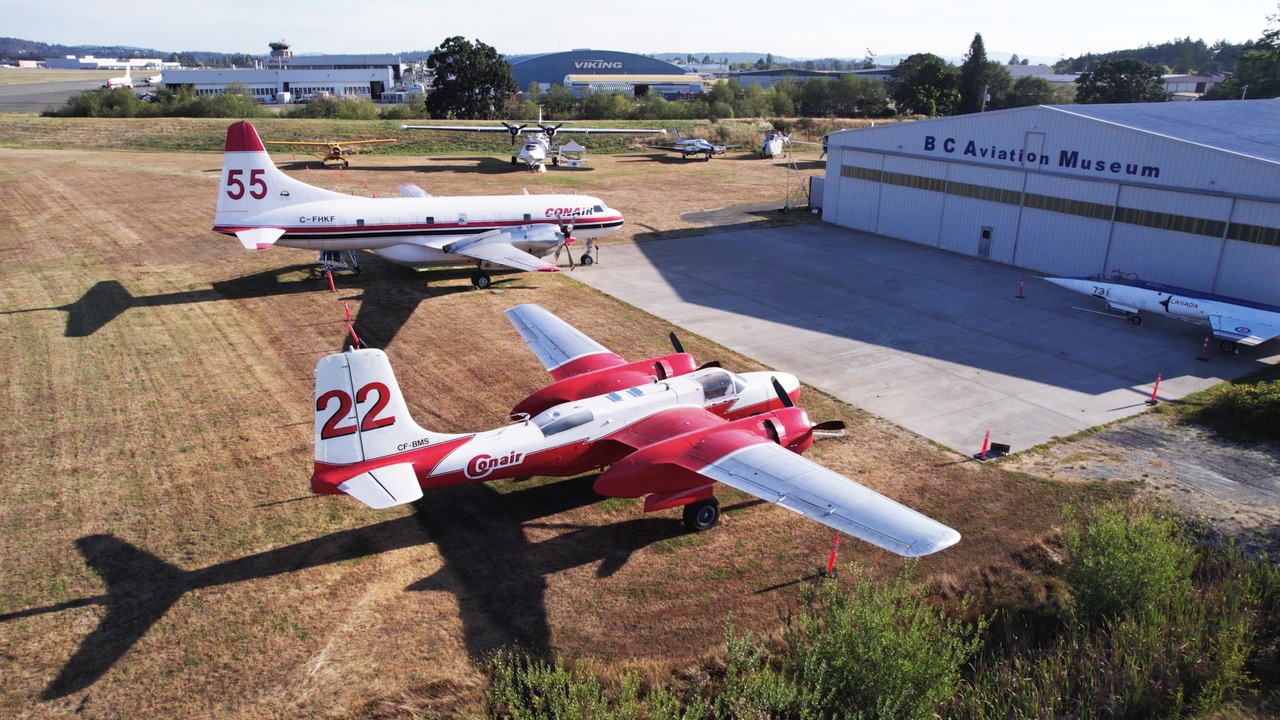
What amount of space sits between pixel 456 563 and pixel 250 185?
20.2 metres

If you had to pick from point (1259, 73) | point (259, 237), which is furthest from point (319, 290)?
point (1259, 73)

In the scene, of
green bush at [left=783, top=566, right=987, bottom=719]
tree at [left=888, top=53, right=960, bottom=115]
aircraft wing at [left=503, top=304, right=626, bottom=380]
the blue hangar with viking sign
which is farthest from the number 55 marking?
the blue hangar with viking sign

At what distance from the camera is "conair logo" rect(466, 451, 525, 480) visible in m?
14.8

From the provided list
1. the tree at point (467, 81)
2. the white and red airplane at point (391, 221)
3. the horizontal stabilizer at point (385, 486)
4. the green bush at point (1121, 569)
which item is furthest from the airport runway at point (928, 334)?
the tree at point (467, 81)

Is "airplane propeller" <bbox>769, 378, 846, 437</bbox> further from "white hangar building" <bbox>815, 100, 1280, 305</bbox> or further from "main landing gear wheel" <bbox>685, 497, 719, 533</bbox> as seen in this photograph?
"white hangar building" <bbox>815, 100, 1280, 305</bbox>

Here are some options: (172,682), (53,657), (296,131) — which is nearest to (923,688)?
(172,682)

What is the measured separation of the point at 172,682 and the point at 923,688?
1086 cm

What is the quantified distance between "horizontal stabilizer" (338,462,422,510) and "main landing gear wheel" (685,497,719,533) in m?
5.40

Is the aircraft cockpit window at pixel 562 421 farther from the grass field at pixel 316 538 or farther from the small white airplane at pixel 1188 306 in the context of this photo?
the small white airplane at pixel 1188 306

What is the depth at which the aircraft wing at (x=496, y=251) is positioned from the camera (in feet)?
95.1

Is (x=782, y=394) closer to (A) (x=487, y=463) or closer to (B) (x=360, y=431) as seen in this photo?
(A) (x=487, y=463)

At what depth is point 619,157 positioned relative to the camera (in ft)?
240

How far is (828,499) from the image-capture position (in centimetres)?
1261

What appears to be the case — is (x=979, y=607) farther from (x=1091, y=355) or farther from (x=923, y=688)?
(x=1091, y=355)
